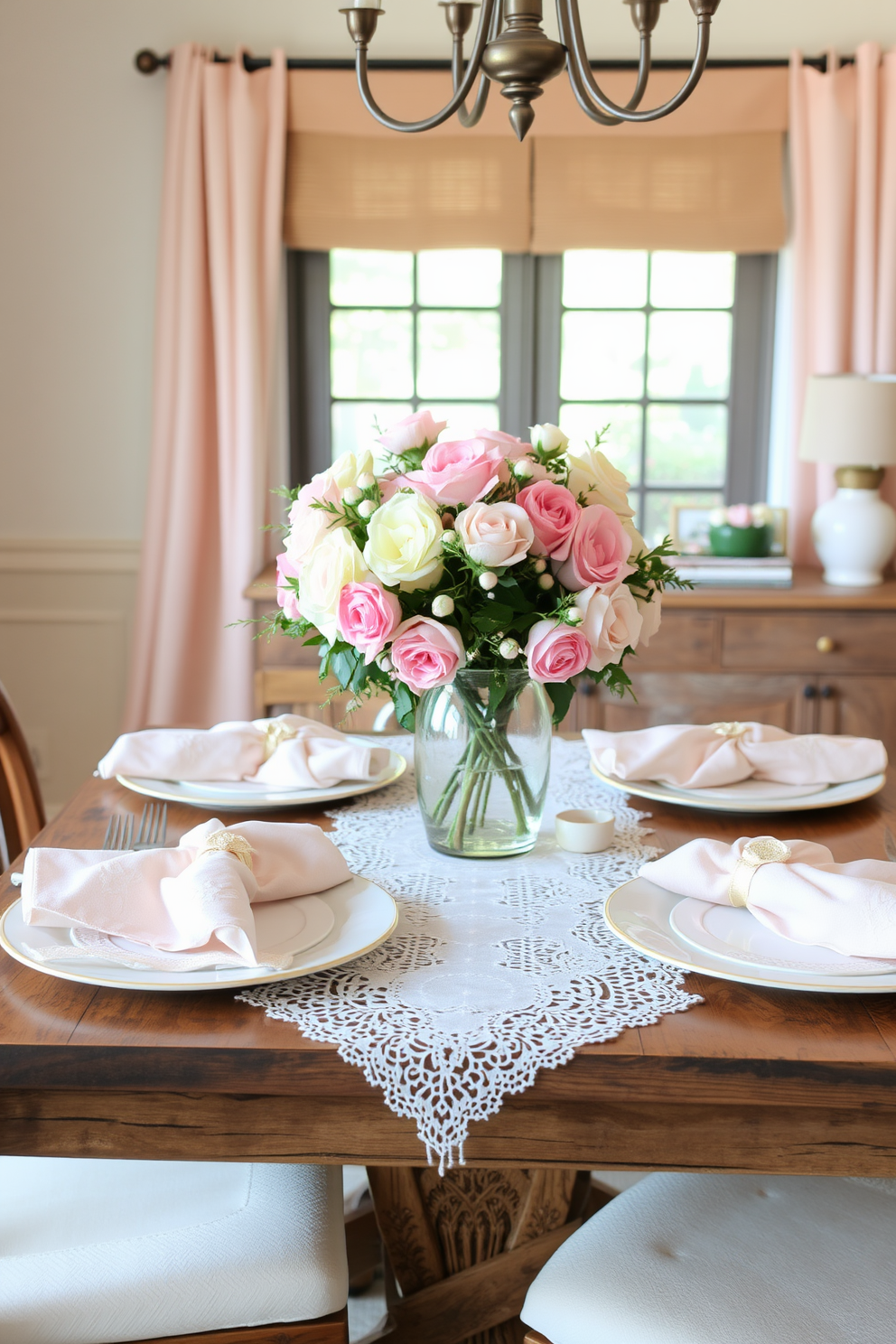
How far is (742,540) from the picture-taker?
121 inches

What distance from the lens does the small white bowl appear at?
1.30 m

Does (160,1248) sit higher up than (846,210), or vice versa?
(846,210)

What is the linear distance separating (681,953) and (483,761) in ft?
1.18

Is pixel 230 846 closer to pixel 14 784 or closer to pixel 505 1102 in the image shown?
pixel 505 1102

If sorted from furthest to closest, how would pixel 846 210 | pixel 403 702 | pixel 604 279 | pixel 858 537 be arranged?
pixel 604 279 < pixel 846 210 < pixel 858 537 < pixel 403 702

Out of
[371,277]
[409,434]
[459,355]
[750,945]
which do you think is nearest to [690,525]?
[459,355]

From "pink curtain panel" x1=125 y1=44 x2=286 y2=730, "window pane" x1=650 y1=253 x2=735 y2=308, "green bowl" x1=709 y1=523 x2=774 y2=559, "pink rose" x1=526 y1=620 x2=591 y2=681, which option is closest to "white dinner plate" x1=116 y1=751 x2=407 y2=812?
"pink rose" x1=526 y1=620 x2=591 y2=681

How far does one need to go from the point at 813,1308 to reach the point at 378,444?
92 centimetres

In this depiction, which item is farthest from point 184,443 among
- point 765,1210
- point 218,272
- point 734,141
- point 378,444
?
point 765,1210

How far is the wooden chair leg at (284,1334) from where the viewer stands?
998mm

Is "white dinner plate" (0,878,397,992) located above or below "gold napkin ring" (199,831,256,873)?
below

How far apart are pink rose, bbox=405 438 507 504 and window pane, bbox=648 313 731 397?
2427mm

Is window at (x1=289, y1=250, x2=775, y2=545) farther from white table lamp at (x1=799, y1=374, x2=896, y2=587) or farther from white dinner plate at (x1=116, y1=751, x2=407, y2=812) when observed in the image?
white dinner plate at (x1=116, y1=751, x2=407, y2=812)

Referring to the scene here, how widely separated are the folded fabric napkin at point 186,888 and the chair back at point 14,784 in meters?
0.59
